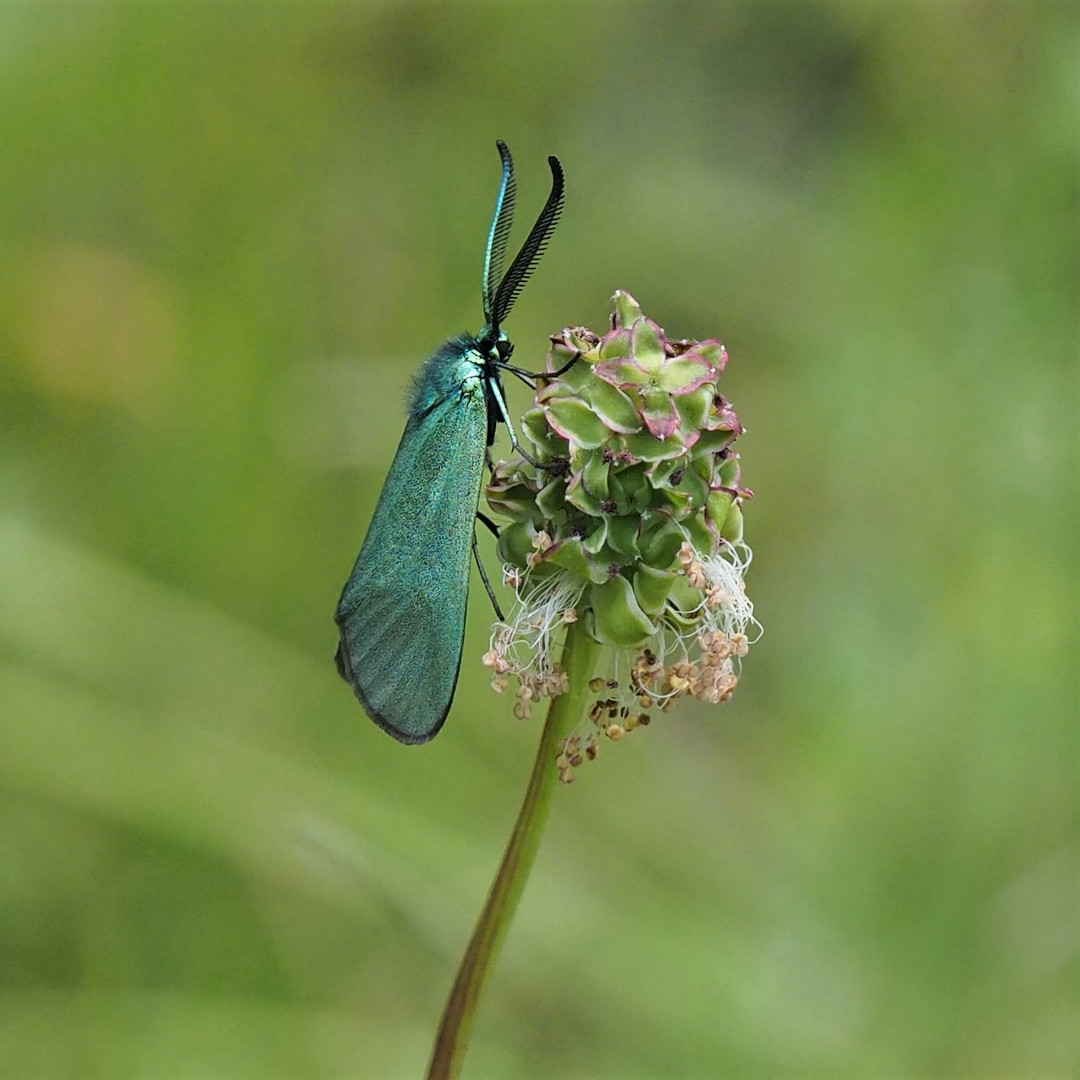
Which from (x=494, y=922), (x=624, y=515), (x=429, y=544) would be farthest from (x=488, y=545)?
(x=494, y=922)

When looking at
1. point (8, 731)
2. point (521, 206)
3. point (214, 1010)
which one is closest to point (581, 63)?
point (521, 206)

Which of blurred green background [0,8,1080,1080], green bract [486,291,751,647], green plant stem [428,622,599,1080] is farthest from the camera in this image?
blurred green background [0,8,1080,1080]

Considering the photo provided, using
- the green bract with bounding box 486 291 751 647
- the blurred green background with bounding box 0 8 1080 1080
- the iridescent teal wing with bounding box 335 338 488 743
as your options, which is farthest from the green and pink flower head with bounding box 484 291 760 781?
the blurred green background with bounding box 0 8 1080 1080

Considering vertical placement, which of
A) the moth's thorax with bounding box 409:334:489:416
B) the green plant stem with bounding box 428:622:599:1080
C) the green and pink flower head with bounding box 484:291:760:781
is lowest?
the green plant stem with bounding box 428:622:599:1080

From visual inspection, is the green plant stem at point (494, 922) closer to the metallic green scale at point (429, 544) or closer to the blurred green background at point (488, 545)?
the metallic green scale at point (429, 544)

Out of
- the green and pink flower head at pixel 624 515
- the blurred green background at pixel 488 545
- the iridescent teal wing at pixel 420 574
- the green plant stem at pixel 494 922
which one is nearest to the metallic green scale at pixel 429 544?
the iridescent teal wing at pixel 420 574

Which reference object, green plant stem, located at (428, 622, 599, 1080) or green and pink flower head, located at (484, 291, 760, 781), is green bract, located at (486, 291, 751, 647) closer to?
green and pink flower head, located at (484, 291, 760, 781)
